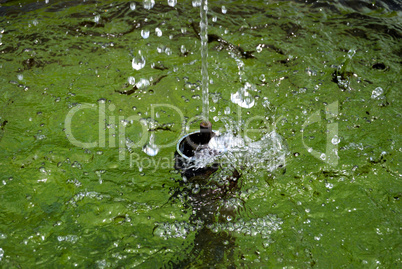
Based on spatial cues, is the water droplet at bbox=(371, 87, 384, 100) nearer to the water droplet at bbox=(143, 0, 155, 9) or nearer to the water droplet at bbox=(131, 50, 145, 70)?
the water droplet at bbox=(131, 50, 145, 70)

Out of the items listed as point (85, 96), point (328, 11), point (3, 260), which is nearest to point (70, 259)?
point (3, 260)

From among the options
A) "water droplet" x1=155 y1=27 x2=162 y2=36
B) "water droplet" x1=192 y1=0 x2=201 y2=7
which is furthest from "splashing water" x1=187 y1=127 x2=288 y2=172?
"water droplet" x1=192 y1=0 x2=201 y2=7

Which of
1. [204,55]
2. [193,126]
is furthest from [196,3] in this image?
[193,126]

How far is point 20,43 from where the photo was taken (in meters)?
2.97

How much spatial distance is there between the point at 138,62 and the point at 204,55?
0.51 metres

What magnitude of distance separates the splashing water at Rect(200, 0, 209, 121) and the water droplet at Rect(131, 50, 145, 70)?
1.52 feet

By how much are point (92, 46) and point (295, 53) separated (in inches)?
63.6

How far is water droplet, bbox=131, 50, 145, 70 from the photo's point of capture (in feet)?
9.36

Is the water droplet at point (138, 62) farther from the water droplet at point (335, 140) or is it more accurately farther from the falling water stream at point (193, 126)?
the water droplet at point (335, 140)

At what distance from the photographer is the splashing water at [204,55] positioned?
98.0 inches

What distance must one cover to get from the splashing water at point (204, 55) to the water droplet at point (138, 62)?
0.46 metres

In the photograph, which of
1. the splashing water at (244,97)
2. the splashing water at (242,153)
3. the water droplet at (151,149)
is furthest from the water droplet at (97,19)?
the splashing water at (242,153)

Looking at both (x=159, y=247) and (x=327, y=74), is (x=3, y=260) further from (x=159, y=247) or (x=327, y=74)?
(x=327, y=74)

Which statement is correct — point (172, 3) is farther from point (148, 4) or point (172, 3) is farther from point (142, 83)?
point (142, 83)
